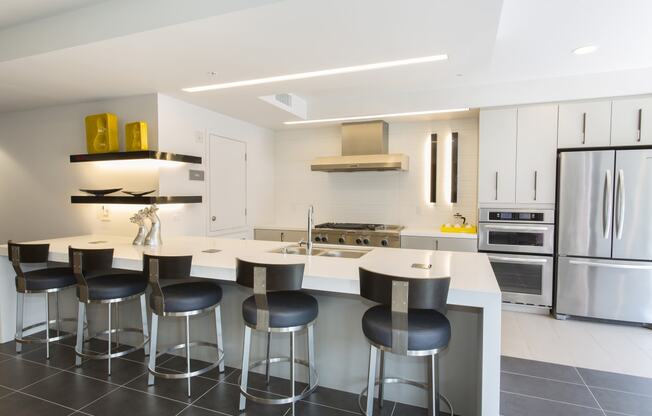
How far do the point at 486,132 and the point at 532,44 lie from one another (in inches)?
48.7

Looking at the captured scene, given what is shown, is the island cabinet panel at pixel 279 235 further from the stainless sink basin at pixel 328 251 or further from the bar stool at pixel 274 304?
the bar stool at pixel 274 304

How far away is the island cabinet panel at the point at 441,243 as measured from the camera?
13.7ft

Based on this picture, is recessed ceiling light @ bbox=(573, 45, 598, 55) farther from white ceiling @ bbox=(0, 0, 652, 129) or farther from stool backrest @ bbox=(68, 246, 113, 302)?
stool backrest @ bbox=(68, 246, 113, 302)

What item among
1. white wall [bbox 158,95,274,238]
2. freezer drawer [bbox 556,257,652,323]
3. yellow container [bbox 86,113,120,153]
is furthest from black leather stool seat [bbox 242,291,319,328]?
freezer drawer [bbox 556,257,652,323]

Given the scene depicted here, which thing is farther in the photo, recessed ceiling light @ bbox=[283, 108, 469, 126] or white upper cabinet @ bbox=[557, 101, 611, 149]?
recessed ceiling light @ bbox=[283, 108, 469, 126]

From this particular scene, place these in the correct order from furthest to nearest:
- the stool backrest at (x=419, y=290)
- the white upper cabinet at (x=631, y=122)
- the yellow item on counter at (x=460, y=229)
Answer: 1. the yellow item on counter at (x=460, y=229)
2. the white upper cabinet at (x=631, y=122)
3. the stool backrest at (x=419, y=290)

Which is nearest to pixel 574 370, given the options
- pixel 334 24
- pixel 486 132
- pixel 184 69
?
pixel 486 132

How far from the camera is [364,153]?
4867 millimetres

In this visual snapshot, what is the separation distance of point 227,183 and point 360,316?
284 cm

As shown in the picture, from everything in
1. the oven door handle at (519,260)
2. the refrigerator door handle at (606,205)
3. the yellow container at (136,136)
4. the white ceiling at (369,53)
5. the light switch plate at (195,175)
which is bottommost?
the oven door handle at (519,260)

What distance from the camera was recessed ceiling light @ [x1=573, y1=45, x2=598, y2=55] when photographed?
120 inches

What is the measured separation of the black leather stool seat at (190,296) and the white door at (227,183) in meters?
1.95

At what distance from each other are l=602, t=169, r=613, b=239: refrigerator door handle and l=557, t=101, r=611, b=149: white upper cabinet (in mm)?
362

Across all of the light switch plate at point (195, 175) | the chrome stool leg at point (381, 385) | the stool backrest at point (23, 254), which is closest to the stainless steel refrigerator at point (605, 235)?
the chrome stool leg at point (381, 385)
